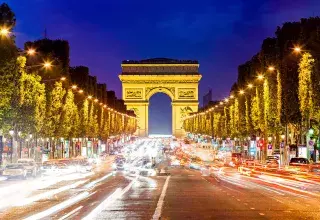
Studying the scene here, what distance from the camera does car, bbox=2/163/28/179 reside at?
48.5 m

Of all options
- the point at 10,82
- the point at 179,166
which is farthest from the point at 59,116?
the point at 10,82

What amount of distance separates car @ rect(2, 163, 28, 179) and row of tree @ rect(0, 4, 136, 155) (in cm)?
447

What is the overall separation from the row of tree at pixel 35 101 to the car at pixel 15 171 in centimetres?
447

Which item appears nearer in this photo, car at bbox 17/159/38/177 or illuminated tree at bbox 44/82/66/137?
car at bbox 17/159/38/177

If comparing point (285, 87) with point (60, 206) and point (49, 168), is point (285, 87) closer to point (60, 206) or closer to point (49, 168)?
point (49, 168)

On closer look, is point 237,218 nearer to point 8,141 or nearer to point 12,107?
point 12,107

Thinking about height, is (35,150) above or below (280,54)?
below

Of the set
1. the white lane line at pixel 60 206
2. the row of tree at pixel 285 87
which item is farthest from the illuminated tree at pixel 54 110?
the white lane line at pixel 60 206

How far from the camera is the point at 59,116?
80812 millimetres

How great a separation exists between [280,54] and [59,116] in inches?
966

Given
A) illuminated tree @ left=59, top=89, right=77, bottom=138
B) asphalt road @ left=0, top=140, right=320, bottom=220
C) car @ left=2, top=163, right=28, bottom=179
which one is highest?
illuminated tree @ left=59, top=89, right=77, bottom=138

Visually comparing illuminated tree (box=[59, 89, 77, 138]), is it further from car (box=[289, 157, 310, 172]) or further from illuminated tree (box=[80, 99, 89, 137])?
car (box=[289, 157, 310, 172])

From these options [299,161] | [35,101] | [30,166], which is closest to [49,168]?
[30,166]

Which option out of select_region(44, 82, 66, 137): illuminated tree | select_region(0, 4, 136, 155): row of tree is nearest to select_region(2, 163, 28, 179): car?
select_region(0, 4, 136, 155): row of tree
